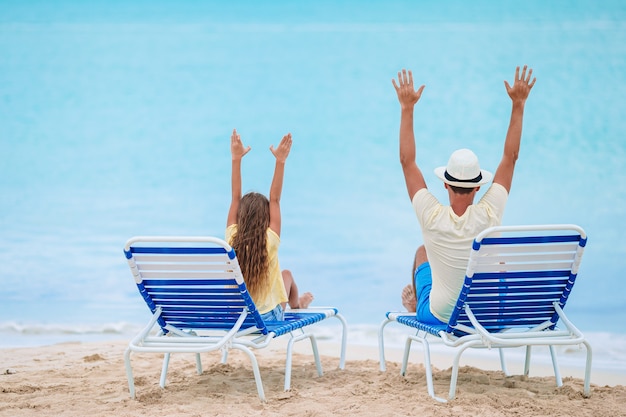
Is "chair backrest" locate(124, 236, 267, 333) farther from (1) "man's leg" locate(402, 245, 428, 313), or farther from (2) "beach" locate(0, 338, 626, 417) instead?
(1) "man's leg" locate(402, 245, 428, 313)

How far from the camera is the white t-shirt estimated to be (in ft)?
13.8

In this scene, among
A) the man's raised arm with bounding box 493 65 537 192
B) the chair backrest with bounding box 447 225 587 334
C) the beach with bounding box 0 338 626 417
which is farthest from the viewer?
the man's raised arm with bounding box 493 65 537 192

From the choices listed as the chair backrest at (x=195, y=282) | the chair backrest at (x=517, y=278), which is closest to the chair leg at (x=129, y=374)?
the chair backrest at (x=195, y=282)

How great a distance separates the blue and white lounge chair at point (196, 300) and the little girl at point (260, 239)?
0.80 ft

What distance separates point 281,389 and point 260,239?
888 mm

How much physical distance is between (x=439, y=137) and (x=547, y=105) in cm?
233

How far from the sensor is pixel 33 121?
702 inches

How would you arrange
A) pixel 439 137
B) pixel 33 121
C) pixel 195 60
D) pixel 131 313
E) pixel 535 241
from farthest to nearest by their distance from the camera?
pixel 195 60 < pixel 33 121 < pixel 439 137 < pixel 131 313 < pixel 535 241

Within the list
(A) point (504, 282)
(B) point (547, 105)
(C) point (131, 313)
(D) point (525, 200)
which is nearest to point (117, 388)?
(A) point (504, 282)

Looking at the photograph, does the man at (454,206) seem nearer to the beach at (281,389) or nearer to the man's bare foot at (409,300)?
the beach at (281,389)

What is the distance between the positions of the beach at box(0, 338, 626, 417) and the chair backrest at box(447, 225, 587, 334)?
0.42 m

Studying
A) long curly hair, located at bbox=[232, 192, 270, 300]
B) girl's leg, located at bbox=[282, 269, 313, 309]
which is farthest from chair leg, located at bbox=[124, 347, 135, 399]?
girl's leg, located at bbox=[282, 269, 313, 309]

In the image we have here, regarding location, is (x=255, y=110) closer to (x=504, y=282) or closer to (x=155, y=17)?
(x=155, y=17)

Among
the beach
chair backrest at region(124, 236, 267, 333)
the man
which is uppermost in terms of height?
the man
